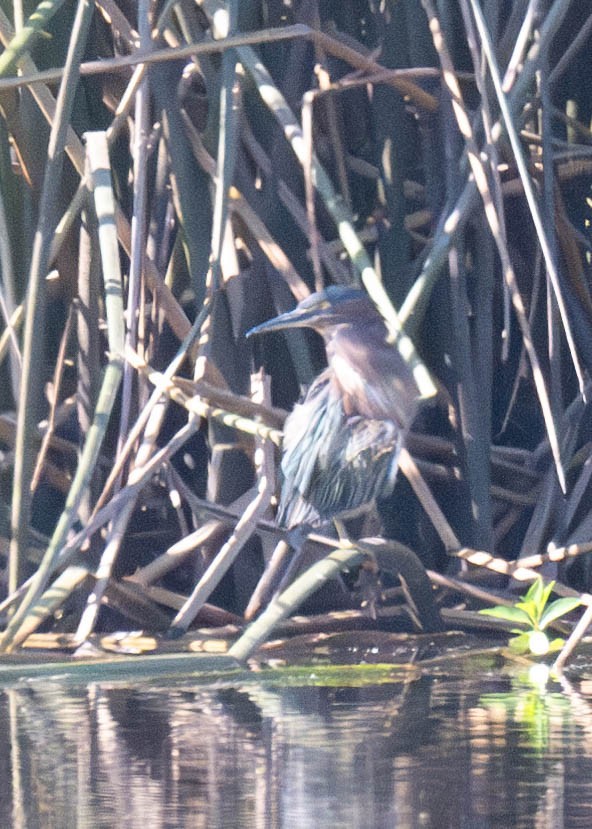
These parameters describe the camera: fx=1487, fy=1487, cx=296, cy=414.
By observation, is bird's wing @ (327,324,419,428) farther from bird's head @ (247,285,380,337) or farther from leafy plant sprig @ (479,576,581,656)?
leafy plant sprig @ (479,576,581,656)

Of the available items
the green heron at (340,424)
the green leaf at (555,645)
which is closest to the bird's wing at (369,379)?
the green heron at (340,424)

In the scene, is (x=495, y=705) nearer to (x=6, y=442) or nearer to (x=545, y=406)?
(x=545, y=406)

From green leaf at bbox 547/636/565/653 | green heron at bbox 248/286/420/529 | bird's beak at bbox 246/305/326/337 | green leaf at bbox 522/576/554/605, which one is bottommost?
green leaf at bbox 547/636/565/653

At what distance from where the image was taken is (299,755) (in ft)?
6.08

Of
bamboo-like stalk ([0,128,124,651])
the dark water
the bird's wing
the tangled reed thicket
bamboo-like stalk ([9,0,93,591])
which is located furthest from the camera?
the bird's wing

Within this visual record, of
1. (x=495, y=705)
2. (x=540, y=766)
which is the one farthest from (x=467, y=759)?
(x=495, y=705)

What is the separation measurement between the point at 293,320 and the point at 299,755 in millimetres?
996

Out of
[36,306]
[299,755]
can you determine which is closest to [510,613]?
[299,755]

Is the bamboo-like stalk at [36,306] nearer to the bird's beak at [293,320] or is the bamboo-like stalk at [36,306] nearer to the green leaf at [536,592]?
the bird's beak at [293,320]

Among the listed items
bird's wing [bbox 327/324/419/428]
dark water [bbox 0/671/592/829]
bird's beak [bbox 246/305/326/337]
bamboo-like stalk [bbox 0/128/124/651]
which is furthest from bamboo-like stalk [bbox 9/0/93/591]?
bird's wing [bbox 327/324/419/428]

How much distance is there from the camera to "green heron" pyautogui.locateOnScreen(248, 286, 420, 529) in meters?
2.73

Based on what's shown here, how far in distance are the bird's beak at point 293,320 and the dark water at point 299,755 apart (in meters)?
0.68

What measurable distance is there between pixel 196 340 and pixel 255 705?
33.7 inches

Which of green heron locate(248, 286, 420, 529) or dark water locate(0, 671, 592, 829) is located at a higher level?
green heron locate(248, 286, 420, 529)
